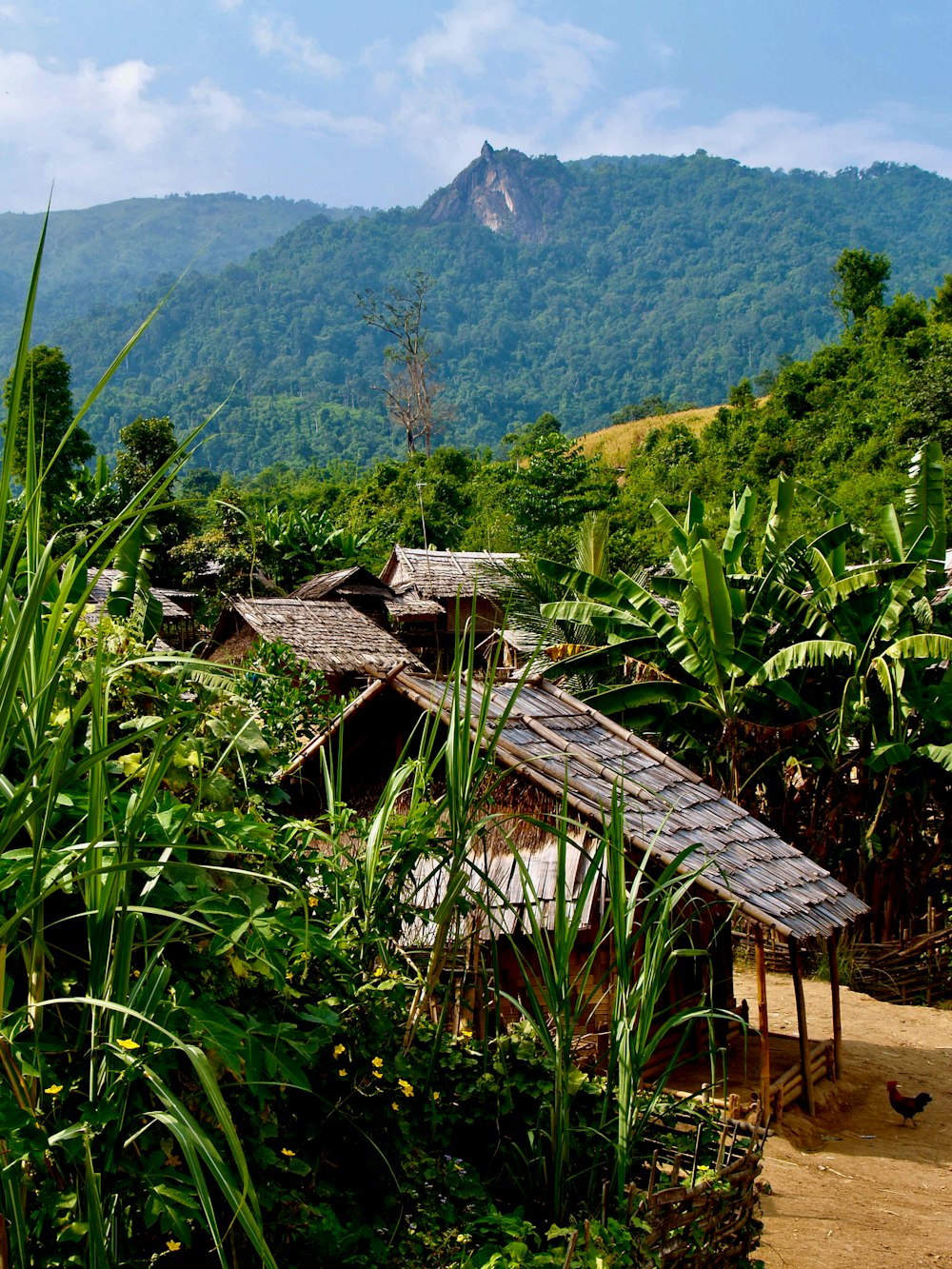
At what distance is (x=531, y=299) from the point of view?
124 meters

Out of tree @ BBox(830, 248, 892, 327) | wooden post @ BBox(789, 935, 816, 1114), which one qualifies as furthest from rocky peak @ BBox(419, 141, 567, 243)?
wooden post @ BBox(789, 935, 816, 1114)

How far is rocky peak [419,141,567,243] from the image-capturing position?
146 m

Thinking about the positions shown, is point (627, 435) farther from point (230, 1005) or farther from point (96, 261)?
point (96, 261)

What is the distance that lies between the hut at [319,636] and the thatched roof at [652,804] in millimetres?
7894

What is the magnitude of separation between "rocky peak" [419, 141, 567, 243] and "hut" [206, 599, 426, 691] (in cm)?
13690

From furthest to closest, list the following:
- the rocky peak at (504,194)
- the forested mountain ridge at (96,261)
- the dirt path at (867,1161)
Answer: the rocky peak at (504,194) → the forested mountain ridge at (96,261) → the dirt path at (867,1161)

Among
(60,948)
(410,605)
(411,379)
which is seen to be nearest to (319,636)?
(410,605)

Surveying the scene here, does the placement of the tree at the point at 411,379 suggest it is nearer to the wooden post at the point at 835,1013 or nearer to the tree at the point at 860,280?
the tree at the point at 860,280

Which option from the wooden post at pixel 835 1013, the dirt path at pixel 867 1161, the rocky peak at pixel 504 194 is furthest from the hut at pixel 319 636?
the rocky peak at pixel 504 194

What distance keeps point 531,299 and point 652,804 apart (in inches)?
4879

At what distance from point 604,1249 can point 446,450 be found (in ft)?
107

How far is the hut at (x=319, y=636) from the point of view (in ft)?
49.8

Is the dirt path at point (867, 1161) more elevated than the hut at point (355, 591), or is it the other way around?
the hut at point (355, 591)

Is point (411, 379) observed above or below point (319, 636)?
above
